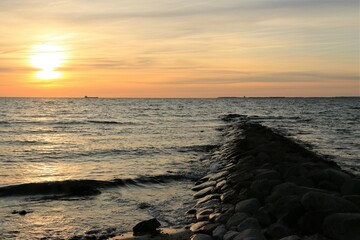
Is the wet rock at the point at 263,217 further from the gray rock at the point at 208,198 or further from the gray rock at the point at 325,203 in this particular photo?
the gray rock at the point at 208,198

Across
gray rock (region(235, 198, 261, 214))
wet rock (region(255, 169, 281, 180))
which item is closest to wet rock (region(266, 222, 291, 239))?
gray rock (region(235, 198, 261, 214))

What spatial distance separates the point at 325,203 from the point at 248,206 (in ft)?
5.48

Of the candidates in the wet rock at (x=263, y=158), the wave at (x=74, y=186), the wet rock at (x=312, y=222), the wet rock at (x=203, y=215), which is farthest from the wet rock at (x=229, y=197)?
the wave at (x=74, y=186)

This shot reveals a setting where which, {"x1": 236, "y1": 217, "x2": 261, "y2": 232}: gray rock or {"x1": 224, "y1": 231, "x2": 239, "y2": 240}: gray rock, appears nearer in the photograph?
{"x1": 224, "y1": 231, "x2": 239, "y2": 240}: gray rock

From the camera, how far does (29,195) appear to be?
1144cm

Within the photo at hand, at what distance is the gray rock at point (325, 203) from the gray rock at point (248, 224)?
907 mm

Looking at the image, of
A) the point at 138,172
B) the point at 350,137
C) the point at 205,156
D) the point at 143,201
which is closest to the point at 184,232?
the point at 143,201

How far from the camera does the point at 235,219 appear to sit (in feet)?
24.0

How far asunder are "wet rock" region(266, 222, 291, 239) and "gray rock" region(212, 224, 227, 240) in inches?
32.1

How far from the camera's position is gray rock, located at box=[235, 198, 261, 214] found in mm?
7660

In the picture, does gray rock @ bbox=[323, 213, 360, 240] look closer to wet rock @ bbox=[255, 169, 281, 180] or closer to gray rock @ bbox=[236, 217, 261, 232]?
gray rock @ bbox=[236, 217, 261, 232]

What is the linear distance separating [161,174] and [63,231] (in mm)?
6550

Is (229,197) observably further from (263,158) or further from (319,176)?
(263,158)

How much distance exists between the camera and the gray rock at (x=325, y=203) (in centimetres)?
645
